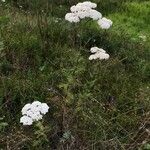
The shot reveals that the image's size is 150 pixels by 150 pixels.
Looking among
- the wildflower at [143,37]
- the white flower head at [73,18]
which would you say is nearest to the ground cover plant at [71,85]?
the wildflower at [143,37]

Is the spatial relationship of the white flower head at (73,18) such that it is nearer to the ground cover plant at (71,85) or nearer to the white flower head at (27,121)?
the ground cover plant at (71,85)

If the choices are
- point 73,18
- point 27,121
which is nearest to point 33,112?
point 27,121

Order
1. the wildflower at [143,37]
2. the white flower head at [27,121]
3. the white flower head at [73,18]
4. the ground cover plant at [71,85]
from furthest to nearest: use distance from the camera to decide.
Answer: the wildflower at [143,37]
the white flower head at [73,18]
the ground cover plant at [71,85]
the white flower head at [27,121]

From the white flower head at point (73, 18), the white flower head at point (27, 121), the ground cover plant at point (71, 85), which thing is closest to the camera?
the white flower head at point (27, 121)

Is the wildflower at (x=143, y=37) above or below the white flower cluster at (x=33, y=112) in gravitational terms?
below

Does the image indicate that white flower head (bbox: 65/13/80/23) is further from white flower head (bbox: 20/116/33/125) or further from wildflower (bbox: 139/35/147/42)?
wildflower (bbox: 139/35/147/42)

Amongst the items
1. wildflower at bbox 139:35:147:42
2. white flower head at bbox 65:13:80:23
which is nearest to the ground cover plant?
wildflower at bbox 139:35:147:42

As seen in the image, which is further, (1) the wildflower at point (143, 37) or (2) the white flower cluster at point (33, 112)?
(1) the wildflower at point (143, 37)

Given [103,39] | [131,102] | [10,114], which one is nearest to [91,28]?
[103,39]

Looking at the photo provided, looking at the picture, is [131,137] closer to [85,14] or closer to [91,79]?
[91,79]
